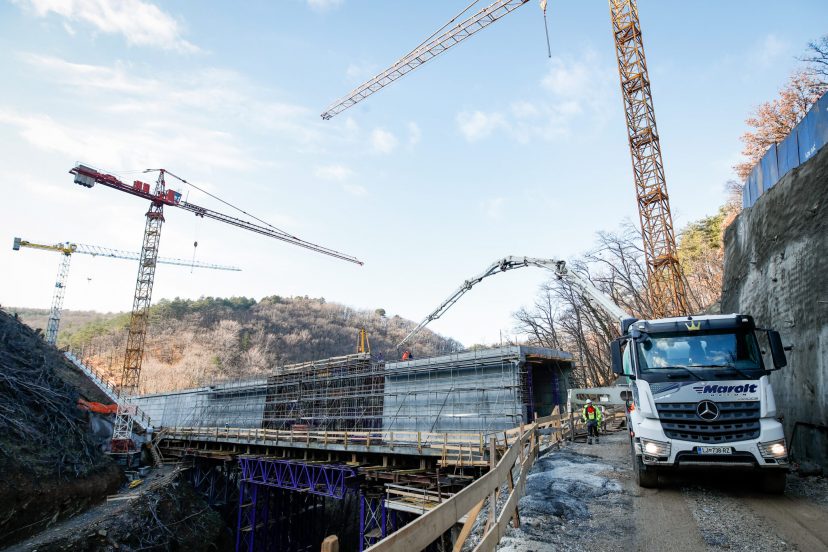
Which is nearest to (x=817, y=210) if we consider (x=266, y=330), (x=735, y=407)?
(x=735, y=407)

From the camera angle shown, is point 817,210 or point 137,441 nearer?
point 817,210

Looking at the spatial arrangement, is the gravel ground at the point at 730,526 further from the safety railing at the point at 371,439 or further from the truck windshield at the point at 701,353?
the safety railing at the point at 371,439

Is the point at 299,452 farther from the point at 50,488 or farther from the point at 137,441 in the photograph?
the point at 137,441

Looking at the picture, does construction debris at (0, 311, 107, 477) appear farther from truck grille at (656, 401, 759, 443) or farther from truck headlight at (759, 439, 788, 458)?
truck headlight at (759, 439, 788, 458)

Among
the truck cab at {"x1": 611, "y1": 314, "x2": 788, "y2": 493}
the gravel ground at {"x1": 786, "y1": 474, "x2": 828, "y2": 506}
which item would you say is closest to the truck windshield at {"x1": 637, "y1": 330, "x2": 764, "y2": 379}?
the truck cab at {"x1": 611, "y1": 314, "x2": 788, "y2": 493}

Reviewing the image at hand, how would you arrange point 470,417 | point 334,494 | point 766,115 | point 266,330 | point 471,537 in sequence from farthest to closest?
point 266,330, point 766,115, point 470,417, point 334,494, point 471,537

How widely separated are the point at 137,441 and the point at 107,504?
1425 centimetres

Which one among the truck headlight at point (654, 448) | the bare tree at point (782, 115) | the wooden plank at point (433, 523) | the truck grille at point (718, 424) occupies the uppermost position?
the bare tree at point (782, 115)

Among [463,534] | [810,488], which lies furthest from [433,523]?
[810,488]

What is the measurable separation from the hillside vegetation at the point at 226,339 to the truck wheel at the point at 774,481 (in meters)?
58.7

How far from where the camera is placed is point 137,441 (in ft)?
106

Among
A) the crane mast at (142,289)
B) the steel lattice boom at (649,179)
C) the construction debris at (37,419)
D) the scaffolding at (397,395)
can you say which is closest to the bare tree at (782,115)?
the steel lattice boom at (649,179)

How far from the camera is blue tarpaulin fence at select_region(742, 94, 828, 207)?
11406 millimetres

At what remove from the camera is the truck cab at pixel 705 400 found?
6148 millimetres
